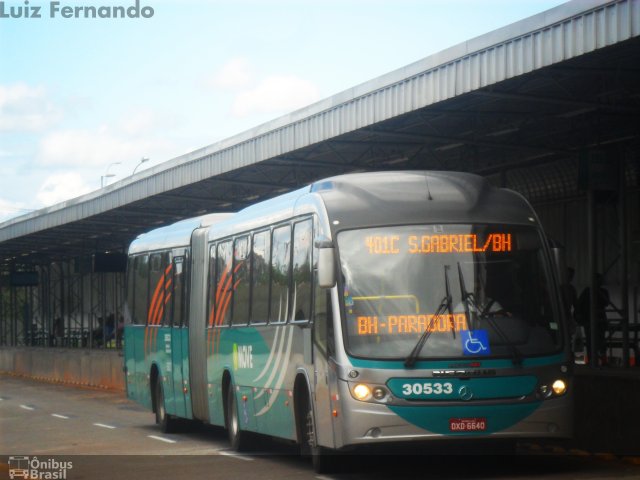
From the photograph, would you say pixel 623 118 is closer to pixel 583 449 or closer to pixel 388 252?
pixel 583 449

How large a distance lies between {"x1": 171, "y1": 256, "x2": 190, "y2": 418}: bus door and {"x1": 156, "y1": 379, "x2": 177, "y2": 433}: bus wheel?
0.79 meters

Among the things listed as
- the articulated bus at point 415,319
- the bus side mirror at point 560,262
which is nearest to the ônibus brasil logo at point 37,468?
the articulated bus at point 415,319

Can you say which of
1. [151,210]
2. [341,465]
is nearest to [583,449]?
[341,465]

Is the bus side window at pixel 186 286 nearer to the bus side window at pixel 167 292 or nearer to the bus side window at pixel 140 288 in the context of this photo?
the bus side window at pixel 167 292

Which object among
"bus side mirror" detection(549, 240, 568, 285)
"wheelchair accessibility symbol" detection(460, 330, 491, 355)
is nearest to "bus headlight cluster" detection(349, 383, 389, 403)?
"wheelchair accessibility symbol" detection(460, 330, 491, 355)

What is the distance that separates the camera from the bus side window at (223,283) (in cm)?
1881

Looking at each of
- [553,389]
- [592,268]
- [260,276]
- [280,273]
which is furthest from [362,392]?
[592,268]

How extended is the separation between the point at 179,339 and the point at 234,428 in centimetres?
364

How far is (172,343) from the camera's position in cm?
2219

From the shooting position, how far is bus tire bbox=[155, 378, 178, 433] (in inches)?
895

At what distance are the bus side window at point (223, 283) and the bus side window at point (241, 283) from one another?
236mm

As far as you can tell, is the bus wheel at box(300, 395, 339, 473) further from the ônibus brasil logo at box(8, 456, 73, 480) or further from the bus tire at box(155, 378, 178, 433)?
the bus tire at box(155, 378, 178, 433)

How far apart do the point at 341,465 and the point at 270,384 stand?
2.13 m

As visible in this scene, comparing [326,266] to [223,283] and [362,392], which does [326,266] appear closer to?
[362,392]
